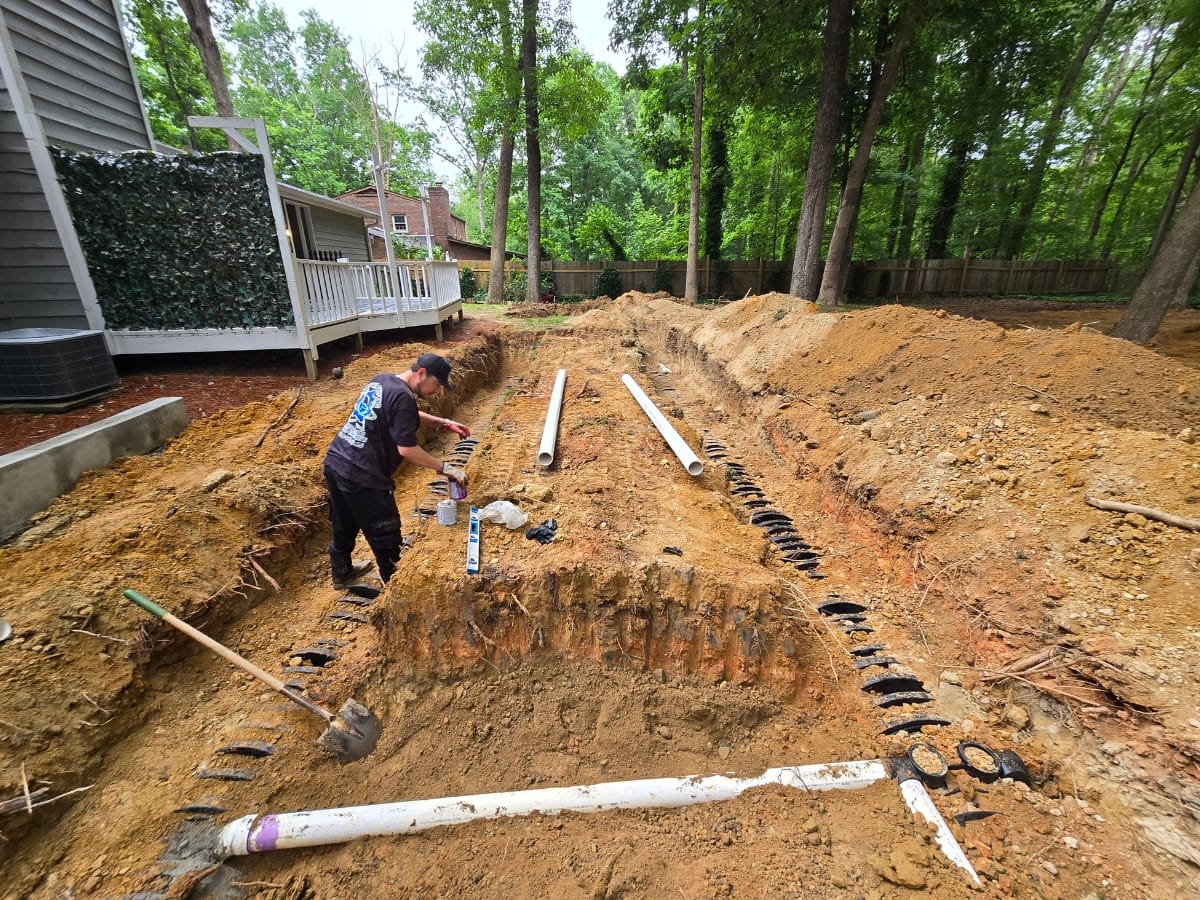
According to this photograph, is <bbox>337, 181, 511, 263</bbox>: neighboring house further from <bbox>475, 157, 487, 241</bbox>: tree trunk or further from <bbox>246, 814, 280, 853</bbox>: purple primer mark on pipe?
<bbox>246, 814, 280, 853</bbox>: purple primer mark on pipe

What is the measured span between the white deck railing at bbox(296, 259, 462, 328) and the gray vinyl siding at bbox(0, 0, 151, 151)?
9.62 ft

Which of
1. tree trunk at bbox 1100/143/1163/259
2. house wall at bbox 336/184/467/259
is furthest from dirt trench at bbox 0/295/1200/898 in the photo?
tree trunk at bbox 1100/143/1163/259

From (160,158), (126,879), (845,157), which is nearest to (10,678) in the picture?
(126,879)

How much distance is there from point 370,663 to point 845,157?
16.8 m

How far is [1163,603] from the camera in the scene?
7.99 feet

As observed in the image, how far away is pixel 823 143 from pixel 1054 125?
40.8 ft

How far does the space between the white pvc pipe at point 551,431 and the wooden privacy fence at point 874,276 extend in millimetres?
13880

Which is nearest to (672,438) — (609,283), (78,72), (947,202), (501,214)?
(78,72)

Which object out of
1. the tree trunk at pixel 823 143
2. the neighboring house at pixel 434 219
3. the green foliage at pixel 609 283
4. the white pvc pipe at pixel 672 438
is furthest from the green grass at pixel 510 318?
the neighboring house at pixel 434 219

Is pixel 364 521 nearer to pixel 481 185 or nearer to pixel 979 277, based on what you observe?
pixel 979 277

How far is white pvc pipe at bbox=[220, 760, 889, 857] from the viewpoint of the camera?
6.72 ft

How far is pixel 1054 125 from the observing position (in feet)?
49.8

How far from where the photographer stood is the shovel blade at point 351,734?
2.44m

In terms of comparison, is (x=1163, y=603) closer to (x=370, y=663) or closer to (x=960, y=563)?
(x=960, y=563)
